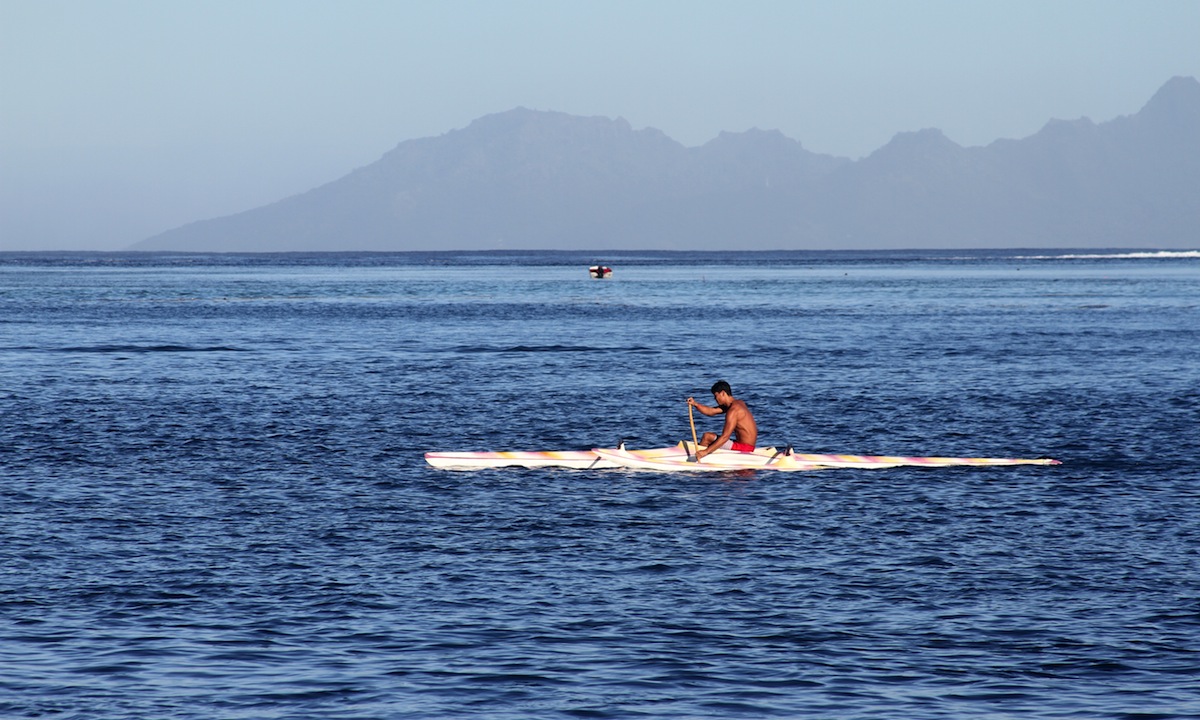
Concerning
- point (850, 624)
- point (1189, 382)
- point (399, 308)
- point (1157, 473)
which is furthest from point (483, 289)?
point (850, 624)

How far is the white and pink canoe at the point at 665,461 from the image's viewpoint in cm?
2906

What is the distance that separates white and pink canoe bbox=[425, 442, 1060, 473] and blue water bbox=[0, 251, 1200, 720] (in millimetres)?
366

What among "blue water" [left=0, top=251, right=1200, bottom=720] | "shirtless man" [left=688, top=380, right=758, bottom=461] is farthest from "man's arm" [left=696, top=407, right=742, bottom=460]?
"blue water" [left=0, top=251, right=1200, bottom=720]

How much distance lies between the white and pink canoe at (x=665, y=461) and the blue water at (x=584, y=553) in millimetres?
366

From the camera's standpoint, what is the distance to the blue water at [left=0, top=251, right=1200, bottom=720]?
14.8 meters

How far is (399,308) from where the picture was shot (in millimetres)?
108938

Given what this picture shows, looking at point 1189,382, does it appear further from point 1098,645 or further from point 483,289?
point 483,289

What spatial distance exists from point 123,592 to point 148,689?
4.11 meters

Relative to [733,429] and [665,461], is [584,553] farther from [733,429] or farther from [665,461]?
[733,429]

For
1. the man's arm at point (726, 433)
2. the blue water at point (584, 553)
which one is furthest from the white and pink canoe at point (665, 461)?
the blue water at point (584, 553)

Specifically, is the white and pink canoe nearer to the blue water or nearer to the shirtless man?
the shirtless man

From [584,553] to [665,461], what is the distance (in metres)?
8.32

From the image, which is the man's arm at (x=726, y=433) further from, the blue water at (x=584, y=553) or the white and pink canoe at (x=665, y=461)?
the blue water at (x=584, y=553)

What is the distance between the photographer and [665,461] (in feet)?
95.8
